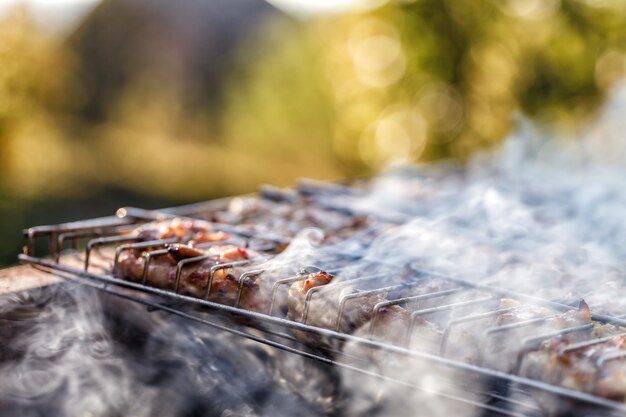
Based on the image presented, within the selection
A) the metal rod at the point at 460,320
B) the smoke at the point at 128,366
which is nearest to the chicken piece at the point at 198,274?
the smoke at the point at 128,366

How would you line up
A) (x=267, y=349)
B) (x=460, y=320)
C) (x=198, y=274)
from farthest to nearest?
(x=267, y=349), (x=198, y=274), (x=460, y=320)

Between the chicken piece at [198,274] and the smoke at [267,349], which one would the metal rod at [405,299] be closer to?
the smoke at [267,349]

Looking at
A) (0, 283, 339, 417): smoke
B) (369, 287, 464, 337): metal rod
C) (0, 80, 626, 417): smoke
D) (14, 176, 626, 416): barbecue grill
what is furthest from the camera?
(0, 283, 339, 417): smoke

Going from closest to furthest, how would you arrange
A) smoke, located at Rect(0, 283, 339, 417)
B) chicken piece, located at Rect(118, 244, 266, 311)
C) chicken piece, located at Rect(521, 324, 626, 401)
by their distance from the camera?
chicken piece, located at Rect(521, 324, 626, 401)
chicken piece, located at Rect(118, 244, 266, 311)
smoke, located at Rect(0, 283, 339, 417)

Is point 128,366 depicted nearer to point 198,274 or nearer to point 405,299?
point 198,274

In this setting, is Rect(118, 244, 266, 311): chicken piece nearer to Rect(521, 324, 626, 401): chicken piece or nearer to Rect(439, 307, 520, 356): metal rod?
Rect(439, 307, 520, 356): metal rod

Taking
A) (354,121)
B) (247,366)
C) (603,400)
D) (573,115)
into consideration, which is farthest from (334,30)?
(603,400)

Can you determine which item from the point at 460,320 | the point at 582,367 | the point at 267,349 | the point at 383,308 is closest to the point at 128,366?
the point at 267,349

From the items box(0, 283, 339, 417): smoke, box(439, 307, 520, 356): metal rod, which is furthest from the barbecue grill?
box(0, 283, 339, 417): smoke

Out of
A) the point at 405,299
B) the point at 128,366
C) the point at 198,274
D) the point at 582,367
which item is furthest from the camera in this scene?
the point at 128,366
